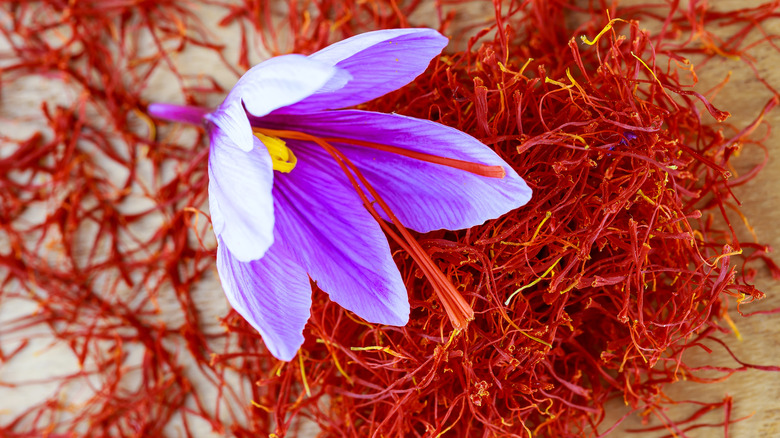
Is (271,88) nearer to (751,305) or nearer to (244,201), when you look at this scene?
(244,201)

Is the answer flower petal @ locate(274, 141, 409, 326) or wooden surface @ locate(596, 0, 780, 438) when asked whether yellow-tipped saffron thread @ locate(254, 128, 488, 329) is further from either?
wooden surface @ locate(596, 0, 780, 438)

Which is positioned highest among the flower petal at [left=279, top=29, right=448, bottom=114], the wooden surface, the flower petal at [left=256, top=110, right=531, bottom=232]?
the flower petal at [left=279, top=29, right=448, bottom=114]

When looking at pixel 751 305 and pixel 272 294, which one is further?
pixel 751 305

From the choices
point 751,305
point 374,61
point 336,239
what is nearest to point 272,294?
point 336,239

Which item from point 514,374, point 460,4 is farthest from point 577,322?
point 460,4

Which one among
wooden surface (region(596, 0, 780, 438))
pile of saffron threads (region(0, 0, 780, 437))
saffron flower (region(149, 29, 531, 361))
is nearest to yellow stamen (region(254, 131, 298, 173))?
saffron flower (region(149, 29, 531, 361))

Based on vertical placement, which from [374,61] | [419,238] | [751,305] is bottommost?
[751,305]

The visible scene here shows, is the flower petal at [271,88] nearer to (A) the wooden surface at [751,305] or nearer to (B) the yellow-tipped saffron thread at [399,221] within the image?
(B) the yellow-tipped saffron thread at [399,221]
